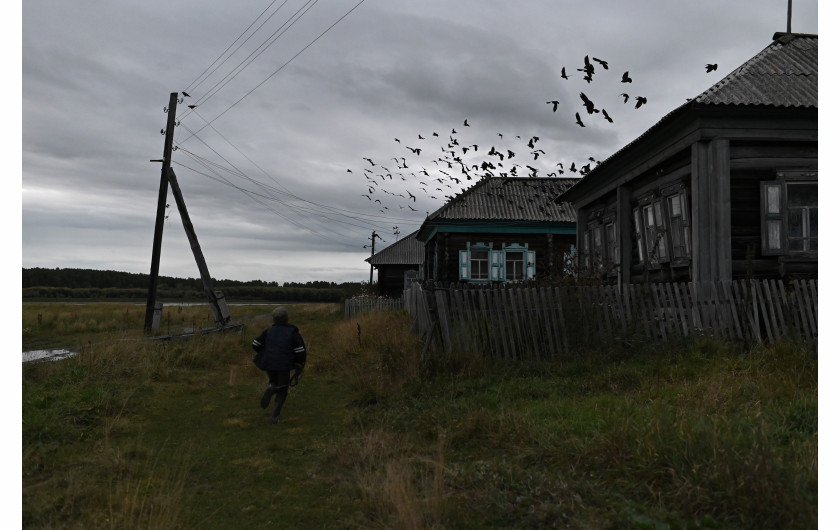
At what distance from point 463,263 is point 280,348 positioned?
52.4 feet

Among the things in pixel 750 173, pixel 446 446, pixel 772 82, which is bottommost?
pixel 446 446

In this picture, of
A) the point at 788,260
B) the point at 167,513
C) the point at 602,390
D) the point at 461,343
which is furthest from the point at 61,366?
the point at 788,260

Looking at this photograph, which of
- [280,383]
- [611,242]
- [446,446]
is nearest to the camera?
[446,446]

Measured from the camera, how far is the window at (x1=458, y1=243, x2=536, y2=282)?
2369 cm

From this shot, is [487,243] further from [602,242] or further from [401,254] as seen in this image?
[401,254]

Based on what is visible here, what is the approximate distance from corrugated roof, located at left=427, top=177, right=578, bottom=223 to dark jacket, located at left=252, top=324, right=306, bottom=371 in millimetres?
15452

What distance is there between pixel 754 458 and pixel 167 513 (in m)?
3.78

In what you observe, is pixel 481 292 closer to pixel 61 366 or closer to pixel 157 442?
pixel 157 442

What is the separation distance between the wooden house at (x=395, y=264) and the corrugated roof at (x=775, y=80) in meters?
26.9

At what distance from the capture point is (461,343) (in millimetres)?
9789

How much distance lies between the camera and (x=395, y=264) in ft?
126

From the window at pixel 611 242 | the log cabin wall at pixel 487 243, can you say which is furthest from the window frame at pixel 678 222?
the log cabin wall at pixel 487 243

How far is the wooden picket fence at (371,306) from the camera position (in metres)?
24.5

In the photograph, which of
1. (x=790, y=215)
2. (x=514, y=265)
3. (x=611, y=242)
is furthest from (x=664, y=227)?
(x=514, y=265)
